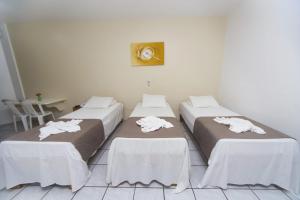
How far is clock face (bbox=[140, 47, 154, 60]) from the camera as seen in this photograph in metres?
3.33

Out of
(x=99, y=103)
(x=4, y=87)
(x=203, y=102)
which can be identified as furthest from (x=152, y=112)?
(x=4, y=87)

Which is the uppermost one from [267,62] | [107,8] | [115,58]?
[107,8]

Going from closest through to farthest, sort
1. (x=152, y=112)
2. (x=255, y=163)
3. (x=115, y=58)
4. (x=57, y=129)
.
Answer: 1. (x=255, y=163)
2. (x=57, y=129)
3. (x=152, y=112)
4. (x=115, y=58)

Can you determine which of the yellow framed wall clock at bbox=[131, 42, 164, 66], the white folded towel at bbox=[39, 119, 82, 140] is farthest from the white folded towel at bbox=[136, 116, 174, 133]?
the yellow framed wall clock at bbox=[131, 42, 164, 66]

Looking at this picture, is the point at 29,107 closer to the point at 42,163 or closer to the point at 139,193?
the point at 42,163

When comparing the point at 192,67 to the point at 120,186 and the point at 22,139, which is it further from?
the point at 22,139

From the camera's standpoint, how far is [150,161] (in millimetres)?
1633

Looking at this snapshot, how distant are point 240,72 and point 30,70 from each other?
4.87m

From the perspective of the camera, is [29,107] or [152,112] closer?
[152,112]

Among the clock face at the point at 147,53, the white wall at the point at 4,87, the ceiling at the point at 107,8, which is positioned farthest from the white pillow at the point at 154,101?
the white wall at the point at 4,87

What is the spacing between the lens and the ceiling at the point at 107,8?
2756 mm

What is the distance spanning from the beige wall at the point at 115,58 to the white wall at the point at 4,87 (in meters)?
0.28

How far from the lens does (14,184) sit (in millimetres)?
1672

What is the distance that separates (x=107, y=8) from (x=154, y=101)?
7.13 ft
